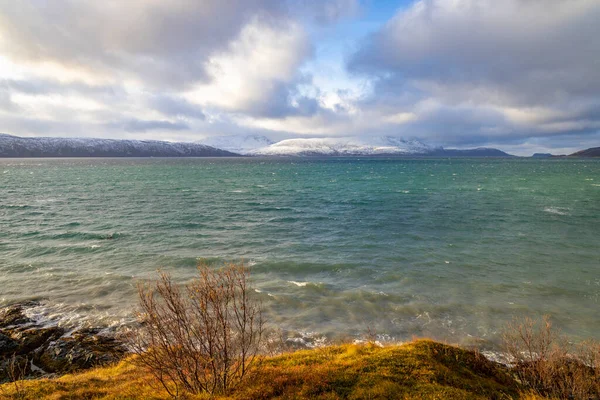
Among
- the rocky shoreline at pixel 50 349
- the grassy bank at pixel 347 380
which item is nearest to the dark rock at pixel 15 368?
the rocky shoreline at pixel 50 349

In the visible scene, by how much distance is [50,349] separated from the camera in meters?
15.4

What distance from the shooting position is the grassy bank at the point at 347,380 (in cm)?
966

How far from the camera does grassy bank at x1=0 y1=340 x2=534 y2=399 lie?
9.66m

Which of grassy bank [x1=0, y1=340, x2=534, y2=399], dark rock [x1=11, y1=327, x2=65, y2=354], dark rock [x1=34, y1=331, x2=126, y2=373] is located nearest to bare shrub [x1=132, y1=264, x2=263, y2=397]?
grassy bank [x1=0, y1=340, x2=534, y2=399]

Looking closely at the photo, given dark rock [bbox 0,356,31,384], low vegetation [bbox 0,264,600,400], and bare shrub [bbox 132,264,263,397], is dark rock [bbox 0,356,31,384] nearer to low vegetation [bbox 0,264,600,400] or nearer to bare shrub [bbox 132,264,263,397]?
low vegetation [bbox 0,264,600,400]

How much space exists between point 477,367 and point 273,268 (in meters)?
17.0

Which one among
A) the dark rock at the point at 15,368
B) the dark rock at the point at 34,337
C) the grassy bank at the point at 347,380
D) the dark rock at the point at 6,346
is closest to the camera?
the grassy bank at the point at 347,380

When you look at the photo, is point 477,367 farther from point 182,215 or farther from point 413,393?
point 182,215

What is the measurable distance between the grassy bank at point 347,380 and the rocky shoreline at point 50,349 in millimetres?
1843

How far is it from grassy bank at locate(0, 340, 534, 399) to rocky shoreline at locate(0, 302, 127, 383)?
1843 mm

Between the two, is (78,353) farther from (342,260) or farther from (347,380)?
(342,260)

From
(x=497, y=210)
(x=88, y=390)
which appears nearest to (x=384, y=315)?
(x=88, y=390)

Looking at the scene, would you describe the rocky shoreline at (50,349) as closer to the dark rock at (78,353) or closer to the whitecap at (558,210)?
the dark rock at (78,353)

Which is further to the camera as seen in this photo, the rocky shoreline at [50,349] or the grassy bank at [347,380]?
the rocky shoreline at [50,349]
